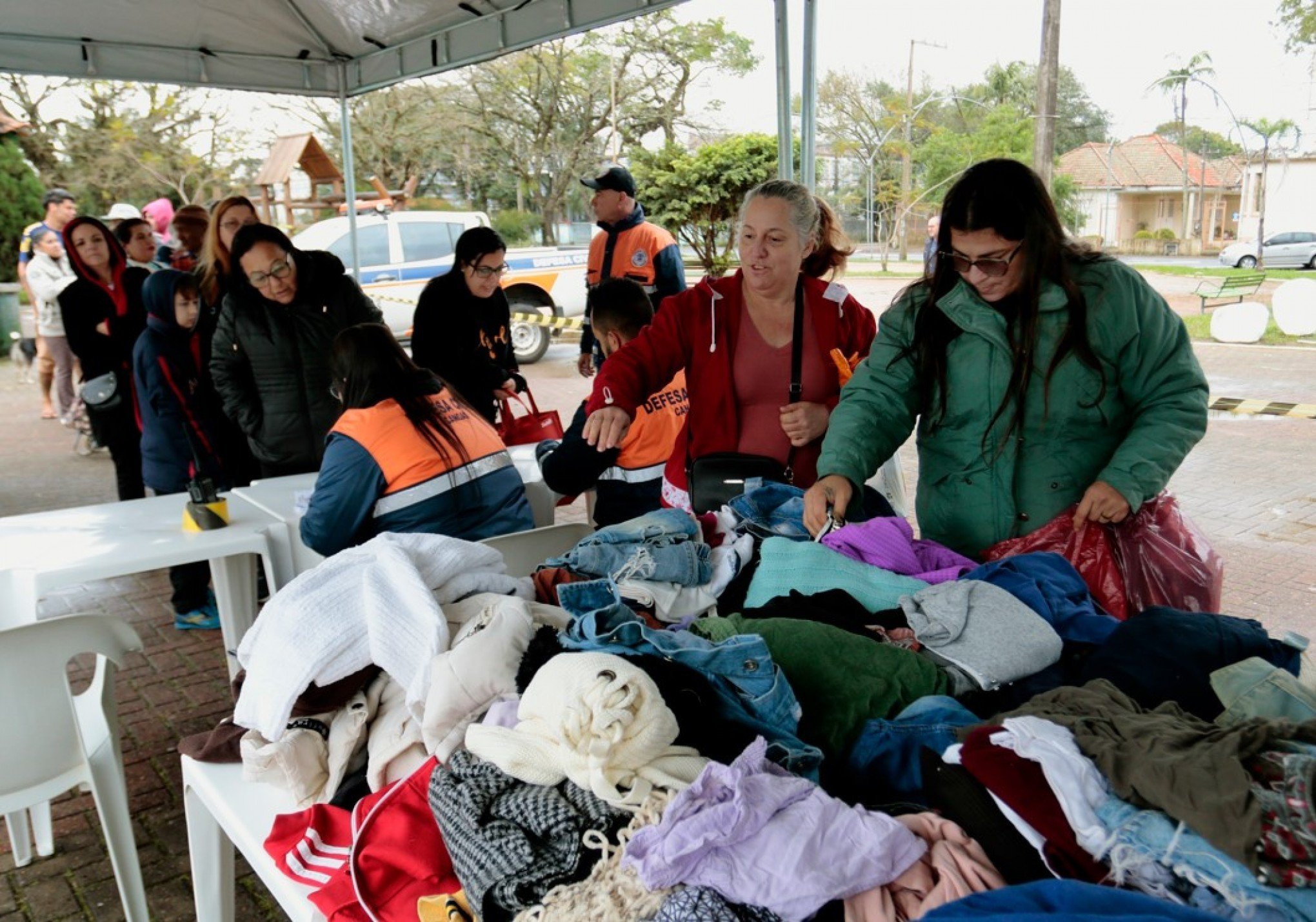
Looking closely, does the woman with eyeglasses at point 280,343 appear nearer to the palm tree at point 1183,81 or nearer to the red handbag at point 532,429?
the red handbag at point 532,429

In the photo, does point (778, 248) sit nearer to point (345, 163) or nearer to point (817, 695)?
point (817, 695)

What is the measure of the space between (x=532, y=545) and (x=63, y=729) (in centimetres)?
121

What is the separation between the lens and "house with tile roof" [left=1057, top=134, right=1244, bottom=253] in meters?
24.5

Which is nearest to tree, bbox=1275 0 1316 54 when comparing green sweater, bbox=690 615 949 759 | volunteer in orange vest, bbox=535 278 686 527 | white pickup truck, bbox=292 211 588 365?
white pickup truck, bbox=292 211 588 365

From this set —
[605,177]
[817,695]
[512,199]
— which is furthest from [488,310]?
[512,199]

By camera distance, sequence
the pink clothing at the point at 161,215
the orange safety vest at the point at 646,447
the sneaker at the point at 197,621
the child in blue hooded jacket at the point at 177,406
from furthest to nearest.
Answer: the pink clothing at the point at 161,215 < the sneaker at the point at 197,621 < the child in blue hooded jacket at the point at 177,406 < the orange safety vest at the point at 646,447

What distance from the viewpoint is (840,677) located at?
146 centimetres

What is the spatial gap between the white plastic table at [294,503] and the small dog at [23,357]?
8269mm

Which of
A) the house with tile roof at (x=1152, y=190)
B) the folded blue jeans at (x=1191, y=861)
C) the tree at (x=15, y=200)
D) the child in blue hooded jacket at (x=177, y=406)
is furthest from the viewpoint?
the house with tile roof at (x=1152, y=190)

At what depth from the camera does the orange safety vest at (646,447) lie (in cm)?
341

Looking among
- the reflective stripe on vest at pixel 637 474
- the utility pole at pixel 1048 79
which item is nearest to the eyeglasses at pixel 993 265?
the reflective stripe on vest at pixel 637 474

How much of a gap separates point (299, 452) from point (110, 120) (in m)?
25.3

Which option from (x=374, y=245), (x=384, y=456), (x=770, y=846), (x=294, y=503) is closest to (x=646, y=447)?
(x=384, y=456)

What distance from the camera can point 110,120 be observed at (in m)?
24.7
